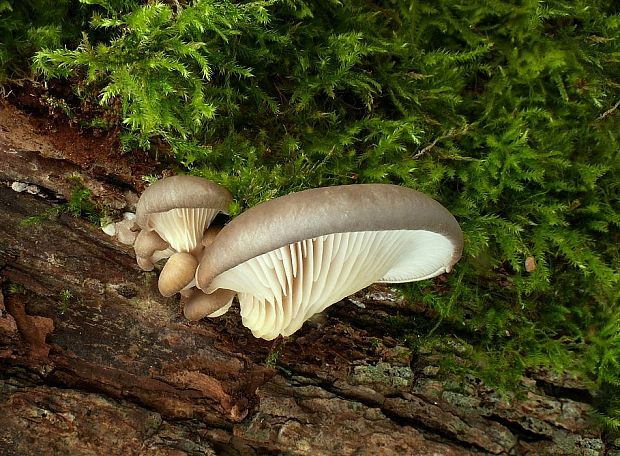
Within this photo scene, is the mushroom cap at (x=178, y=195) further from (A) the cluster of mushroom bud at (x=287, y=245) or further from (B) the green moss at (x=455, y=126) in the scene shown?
(B) the green moss at (x=455, y=126)

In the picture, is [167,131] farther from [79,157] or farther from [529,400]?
[529,400]

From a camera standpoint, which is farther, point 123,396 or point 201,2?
point 123,396

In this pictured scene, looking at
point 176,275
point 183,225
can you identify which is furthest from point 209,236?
point 176,275

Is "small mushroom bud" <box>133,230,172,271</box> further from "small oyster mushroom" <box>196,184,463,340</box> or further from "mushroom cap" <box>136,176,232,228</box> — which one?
"small oyster mushroom" <box>196,184,463,340</box>

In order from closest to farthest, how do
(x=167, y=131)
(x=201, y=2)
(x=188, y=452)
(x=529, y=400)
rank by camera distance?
(x=201, y=2), (x=188, y=452), (x=167, y=131), (x=529, y=400)

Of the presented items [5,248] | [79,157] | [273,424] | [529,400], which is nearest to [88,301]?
[5,248]

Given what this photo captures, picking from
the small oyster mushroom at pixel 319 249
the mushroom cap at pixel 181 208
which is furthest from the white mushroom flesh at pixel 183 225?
the small oyster mushroom at pixel 319 249

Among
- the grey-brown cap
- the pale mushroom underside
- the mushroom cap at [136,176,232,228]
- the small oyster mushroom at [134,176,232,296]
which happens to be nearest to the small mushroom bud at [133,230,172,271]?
the small oyster mushroom at [134,176,232,296]

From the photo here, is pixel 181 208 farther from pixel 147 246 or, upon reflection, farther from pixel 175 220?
pixel 147 246
